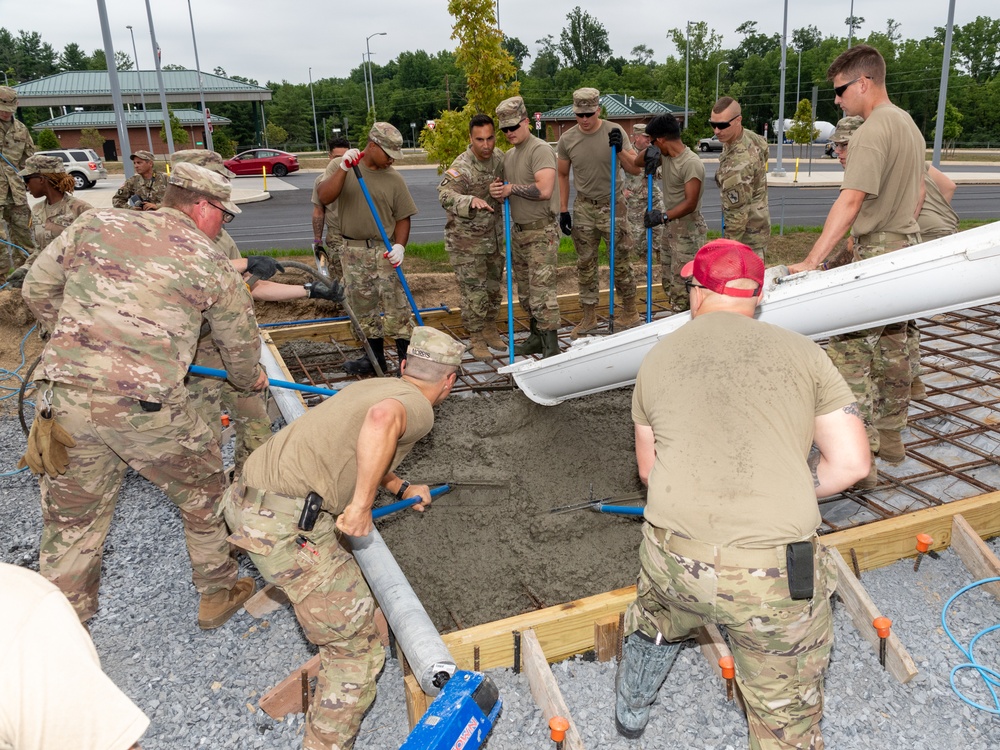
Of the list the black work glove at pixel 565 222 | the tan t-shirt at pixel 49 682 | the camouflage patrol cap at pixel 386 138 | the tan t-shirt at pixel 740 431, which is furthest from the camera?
the black work glove at pixel 565 222

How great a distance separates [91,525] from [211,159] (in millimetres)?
2096

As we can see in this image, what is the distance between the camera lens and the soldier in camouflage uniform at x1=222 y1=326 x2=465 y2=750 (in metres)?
2.44

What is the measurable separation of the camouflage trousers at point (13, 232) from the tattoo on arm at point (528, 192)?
619 centimetres

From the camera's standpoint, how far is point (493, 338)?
6480mm

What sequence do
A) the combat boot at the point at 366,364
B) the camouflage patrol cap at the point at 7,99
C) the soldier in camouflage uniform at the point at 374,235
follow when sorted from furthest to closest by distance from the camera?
the camouflage patrol cap at the point at 7,99 → the combat boot at the point at 366,364 → the soldier in camouflage uniform at the point at 374,235

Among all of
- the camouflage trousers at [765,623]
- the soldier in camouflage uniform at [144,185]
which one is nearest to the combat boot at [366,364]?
the soldier in camouflage uniform at [144,185]

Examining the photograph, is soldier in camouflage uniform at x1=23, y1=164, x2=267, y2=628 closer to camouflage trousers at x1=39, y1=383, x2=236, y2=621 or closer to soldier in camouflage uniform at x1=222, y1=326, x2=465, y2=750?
camouflage trousers at x1=39, y1=383, x2=236, y2=621

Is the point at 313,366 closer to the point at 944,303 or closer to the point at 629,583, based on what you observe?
the point at 629,583

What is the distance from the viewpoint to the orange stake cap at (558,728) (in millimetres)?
2418

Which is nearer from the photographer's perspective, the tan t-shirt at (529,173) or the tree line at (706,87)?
the tan t-shirt at (529,173)

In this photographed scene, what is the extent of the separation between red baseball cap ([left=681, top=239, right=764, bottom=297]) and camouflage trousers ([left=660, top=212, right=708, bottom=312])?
364 cm

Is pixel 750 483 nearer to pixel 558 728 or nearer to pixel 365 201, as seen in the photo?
pixel 558 728

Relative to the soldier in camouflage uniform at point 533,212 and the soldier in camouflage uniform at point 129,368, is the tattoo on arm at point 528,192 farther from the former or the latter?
the soldier in camouflage uniform at point 129,368

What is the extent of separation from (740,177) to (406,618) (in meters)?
4.35
